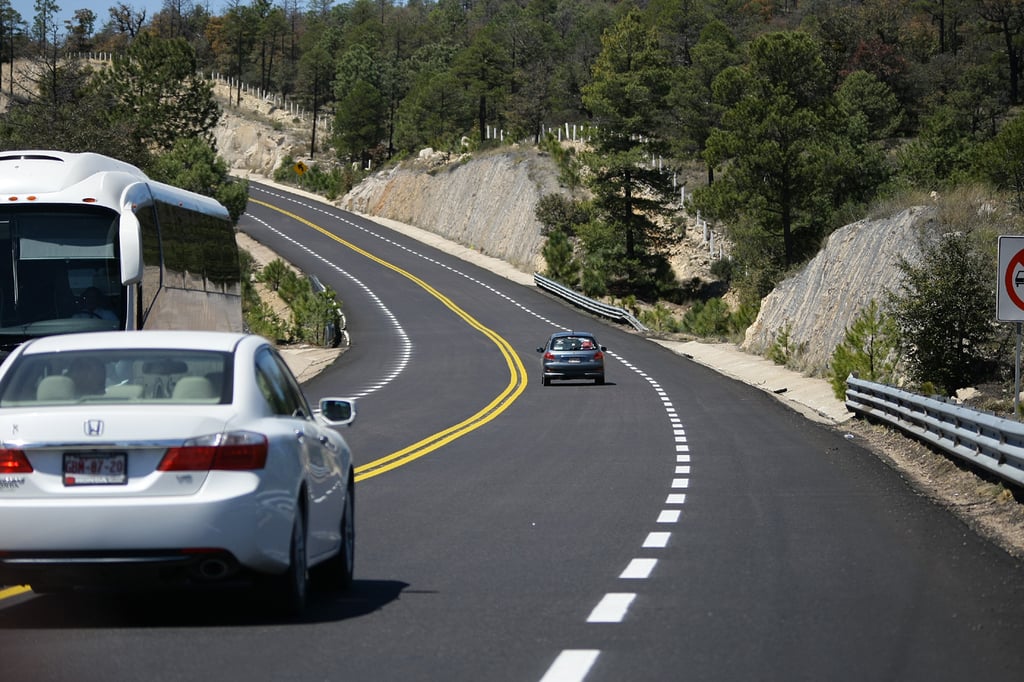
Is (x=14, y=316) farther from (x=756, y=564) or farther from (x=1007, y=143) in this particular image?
(x=1007, y=143)

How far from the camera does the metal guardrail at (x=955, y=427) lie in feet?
51.2

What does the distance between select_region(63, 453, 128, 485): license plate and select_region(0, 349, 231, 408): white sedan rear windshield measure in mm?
489

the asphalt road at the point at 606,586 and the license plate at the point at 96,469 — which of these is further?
the license plate at the point at 96,469

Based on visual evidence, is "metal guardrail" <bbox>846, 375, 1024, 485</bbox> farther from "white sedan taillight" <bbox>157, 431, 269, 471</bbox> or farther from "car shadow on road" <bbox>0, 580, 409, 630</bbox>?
"white sedan taillight" <bbox>157, 431, 269, 471</bbox>

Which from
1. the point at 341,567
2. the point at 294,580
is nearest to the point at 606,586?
the point at 341,567

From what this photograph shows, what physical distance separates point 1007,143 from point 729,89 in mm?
15262

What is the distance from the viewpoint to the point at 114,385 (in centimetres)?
937

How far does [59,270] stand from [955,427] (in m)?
11.6

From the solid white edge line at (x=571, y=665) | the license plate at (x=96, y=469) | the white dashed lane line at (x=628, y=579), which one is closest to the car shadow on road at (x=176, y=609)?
the license plate at (x=96, y=469)

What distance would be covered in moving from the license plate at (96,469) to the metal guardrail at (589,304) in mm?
59430

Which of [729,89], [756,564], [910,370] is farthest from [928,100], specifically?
[756,564]

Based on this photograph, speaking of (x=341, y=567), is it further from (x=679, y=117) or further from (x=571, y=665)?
(x=679, y=117)

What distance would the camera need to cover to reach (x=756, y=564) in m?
11.4

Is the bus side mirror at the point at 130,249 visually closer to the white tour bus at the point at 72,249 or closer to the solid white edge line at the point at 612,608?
the white tour bus at the point at 72,249
